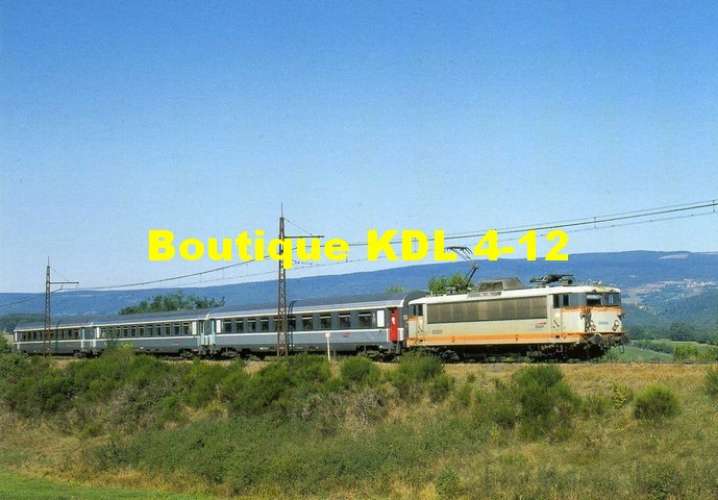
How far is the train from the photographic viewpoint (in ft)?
137

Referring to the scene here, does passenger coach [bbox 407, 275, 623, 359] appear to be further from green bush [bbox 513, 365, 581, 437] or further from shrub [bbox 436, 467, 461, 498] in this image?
shrub [bbox 436, 467, 461, 498]

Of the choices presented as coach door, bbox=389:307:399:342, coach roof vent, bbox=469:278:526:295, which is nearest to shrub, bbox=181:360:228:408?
coach door, bbox=389:307:399:342

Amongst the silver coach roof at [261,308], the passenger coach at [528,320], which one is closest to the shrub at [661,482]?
the passenger coach at [528,320]

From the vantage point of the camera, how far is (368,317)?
171 feet

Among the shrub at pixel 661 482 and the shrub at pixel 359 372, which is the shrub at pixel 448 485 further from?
the shrub at pixel 359 372

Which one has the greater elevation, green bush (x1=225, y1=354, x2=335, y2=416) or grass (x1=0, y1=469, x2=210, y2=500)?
green bush (x1=225, y1=354, x2=335, y2=416)

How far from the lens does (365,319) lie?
52219mm

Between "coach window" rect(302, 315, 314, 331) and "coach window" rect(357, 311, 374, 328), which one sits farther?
"coach window" rect(302, 315, 314, 331)

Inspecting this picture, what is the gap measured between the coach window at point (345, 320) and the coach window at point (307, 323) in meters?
3.15

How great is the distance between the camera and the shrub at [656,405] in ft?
95.3

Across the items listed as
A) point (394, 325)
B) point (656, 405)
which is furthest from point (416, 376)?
point (656, 405)

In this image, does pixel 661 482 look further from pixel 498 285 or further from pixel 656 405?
pixel 498 285

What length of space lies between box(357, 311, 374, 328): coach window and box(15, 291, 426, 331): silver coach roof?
16.4 inches

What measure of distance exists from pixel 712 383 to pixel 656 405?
2.51 metres
